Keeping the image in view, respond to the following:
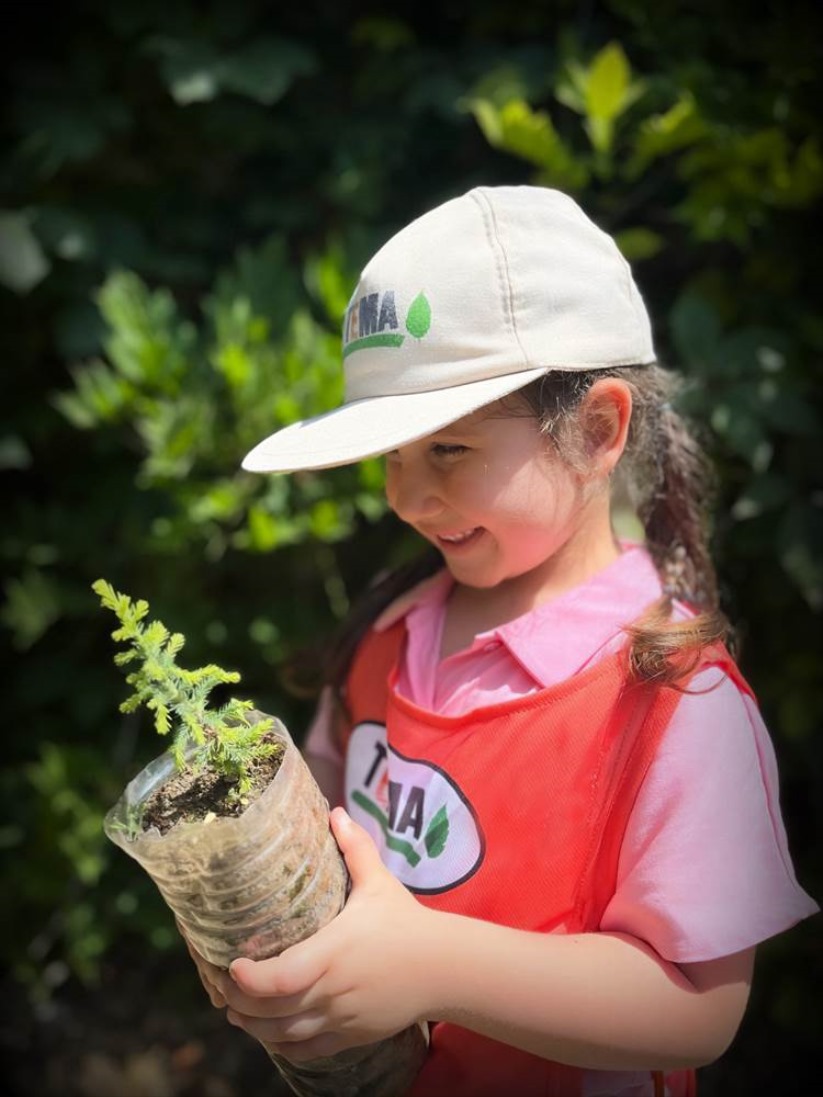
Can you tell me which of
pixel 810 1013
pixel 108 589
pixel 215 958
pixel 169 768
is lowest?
pixel 810 1013

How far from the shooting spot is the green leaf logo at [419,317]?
45.9 inches

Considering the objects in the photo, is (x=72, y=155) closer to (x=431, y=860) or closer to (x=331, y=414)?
(x=331, y=414)

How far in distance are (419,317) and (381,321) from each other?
0.05 meters

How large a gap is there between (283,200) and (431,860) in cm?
165

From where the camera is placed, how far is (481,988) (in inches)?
42.1

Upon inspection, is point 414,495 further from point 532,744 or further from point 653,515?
point 653,515

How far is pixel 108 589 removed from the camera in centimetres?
99

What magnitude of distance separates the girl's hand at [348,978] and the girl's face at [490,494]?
378mm

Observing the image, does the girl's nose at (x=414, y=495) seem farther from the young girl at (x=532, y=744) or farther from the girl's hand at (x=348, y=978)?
the girl's hand at (x=348, y=978)

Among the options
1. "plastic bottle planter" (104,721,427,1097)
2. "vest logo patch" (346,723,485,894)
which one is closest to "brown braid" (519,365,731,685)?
"vest logo patch" (346,723,485,894)

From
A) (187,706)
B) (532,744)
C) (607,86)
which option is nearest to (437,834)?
(532,744)

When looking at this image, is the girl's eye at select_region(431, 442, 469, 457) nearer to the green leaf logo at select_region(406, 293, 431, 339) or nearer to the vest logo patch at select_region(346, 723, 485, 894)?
the green leaf logo at select_region(406, 293, 431, 339)

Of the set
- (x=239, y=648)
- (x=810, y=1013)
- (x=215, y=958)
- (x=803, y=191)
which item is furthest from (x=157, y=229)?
(x=810, y=1013)

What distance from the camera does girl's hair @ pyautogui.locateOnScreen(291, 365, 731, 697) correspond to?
118 cm
